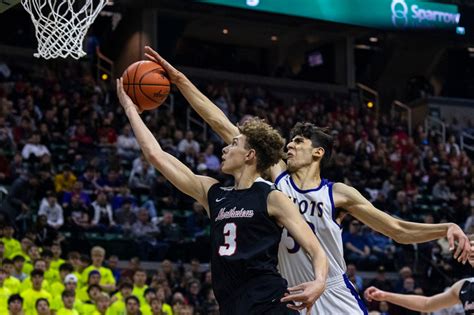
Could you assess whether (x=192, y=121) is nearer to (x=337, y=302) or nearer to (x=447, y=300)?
(x=447, y=300)

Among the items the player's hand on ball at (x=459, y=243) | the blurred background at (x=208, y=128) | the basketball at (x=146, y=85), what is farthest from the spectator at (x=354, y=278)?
the player's hand on ball at (x=459, y=243)

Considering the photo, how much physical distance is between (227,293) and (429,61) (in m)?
→ 23.7

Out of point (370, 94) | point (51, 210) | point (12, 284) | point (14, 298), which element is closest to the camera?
point (14, 298)

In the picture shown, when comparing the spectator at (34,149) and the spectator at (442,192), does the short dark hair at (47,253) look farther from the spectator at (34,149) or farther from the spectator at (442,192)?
the spectator at (442,192)

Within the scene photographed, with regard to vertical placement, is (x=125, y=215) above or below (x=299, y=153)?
above

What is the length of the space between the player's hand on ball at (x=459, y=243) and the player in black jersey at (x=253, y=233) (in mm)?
800

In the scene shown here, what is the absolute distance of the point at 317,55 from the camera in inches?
1086

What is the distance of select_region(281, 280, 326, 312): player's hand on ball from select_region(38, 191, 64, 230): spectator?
9.46 meters

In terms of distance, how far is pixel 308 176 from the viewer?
5953 mm

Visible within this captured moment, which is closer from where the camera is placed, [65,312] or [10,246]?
[65,312]

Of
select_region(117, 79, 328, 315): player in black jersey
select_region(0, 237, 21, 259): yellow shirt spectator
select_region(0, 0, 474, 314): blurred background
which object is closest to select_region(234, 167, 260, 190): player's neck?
select_region(117, 79, 328, 315): player in black jersey

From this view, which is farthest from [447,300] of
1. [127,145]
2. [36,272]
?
[127,145]

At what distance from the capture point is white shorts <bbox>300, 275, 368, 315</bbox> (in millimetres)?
5777

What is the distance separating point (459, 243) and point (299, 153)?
1263 mm
